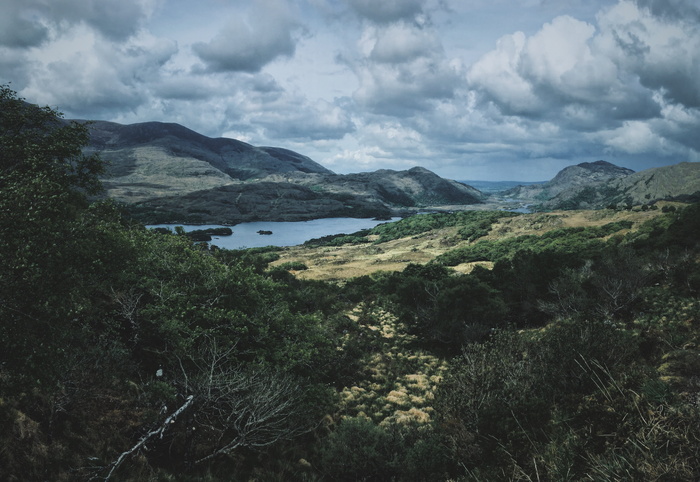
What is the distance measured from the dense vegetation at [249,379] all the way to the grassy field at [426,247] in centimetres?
4246

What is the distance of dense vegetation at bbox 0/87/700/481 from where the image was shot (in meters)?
7.73

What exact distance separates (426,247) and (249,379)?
99.3 m

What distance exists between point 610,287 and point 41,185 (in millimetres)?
34123

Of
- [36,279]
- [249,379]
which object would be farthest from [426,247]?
[36,279]

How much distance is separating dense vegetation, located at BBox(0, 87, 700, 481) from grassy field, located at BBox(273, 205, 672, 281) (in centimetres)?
4246

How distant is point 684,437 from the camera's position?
5176 millimetres

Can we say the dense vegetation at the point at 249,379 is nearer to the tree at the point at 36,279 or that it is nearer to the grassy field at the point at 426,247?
the tree at the point at 36,279

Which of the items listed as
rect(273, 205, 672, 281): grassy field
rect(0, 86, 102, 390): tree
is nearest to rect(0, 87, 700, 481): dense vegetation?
rect(0, 86, 102, 390): tree

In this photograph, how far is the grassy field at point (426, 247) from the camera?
71.0 meters

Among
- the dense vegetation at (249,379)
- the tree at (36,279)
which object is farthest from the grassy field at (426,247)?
the tree at (36,279)

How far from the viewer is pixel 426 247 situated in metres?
108

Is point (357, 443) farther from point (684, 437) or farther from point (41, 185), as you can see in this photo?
point (41, 185)

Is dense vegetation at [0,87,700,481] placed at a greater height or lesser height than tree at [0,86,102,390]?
lesser

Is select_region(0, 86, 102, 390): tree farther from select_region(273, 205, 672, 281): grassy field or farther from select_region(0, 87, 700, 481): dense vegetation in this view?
select_region(273, 205, 672, 281): grassy field
